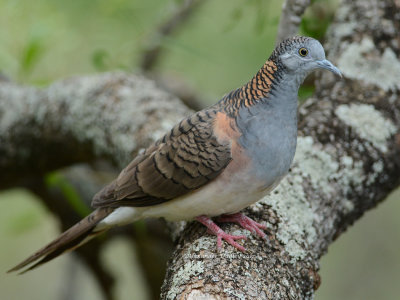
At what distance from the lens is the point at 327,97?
11.0 ft

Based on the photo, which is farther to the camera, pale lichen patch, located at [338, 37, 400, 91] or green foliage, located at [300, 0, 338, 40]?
green foliage, located at [300, 0, 338, 40]

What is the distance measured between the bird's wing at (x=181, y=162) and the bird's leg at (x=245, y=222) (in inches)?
10.7

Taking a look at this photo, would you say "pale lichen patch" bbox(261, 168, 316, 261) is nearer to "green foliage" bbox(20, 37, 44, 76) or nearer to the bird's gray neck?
the bird's gray neck

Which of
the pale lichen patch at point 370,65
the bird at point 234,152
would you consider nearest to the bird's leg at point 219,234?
the bird at point 234,152

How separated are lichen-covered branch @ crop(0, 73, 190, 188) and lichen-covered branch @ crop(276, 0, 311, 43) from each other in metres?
0.93

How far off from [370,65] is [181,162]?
4.94 feet

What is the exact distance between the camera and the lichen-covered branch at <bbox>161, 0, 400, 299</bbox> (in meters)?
2.29

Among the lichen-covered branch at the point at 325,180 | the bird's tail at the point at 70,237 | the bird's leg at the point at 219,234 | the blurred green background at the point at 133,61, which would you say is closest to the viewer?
the lichen-covered branch at the point at 325,180

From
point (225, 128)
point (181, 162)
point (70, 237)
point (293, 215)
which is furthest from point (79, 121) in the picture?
point (293, 215)

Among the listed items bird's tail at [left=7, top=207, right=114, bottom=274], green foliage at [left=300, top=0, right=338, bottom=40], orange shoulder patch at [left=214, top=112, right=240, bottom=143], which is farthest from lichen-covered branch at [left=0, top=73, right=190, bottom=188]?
green foliage at [left=300, top=0, right=338, bottom=40]

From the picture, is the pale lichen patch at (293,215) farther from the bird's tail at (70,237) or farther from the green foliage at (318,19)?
the green foliage at (318,19)

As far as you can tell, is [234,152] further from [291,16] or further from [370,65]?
[370,65]

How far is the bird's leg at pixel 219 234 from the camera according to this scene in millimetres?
2445

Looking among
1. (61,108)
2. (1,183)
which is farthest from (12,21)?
(1,183)
